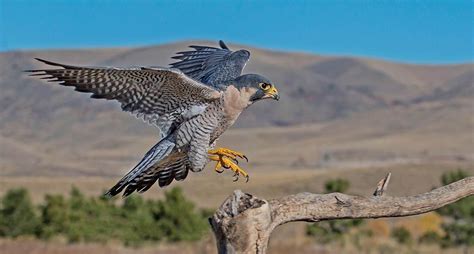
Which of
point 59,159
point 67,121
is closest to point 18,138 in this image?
point 67,121

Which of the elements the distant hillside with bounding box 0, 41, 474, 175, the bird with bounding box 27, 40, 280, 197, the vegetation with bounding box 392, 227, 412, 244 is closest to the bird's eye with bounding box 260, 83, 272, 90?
the bird with bounding box 27, 40, 280, 197

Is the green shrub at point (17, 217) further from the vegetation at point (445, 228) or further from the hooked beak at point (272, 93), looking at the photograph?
the hooked beak at point (272, 93)

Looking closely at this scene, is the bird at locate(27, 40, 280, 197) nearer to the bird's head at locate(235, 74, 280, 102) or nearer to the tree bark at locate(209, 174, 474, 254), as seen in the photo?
the bird's head at locate(235, 74, 280, 102)

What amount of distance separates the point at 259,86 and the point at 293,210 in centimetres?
250

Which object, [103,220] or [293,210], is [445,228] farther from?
[293,210]

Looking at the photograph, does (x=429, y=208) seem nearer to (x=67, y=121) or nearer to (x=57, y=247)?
(x=57, y=247)

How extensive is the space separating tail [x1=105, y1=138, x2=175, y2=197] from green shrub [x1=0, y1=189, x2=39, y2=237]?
15.4 metres

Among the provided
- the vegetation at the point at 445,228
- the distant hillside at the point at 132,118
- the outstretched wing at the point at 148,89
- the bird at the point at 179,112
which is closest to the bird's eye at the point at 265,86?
the bird at the point at 179,112

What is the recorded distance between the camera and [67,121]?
521ft

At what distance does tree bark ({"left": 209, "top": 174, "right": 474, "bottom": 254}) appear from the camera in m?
5.48

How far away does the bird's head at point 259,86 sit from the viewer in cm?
802

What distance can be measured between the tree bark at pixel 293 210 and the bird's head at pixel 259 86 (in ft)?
6.82

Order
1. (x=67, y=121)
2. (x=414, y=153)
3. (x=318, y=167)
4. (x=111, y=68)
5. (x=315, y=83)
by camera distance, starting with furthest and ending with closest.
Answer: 1. (x=315, y=83)
2. (x=67, y=121)
3. (x=414, y=153)
4. (x=318, y=167)
5. (x=111, y=68)

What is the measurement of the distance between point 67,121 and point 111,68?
505 feet
